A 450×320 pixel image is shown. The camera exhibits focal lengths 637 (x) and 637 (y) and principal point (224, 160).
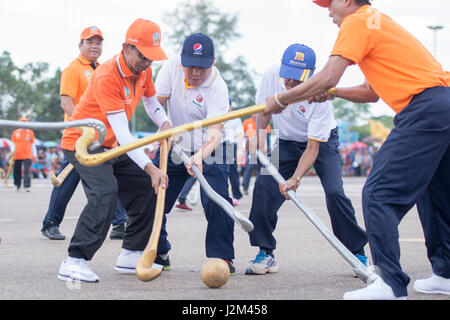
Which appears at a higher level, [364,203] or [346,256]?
[364,203]

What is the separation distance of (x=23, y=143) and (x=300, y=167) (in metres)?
12.6

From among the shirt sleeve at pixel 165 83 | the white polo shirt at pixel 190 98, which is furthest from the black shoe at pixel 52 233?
the shirt sleeve at pixel 165 83

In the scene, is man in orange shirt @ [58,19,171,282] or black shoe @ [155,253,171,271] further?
black shoe @ [155,253,171,271]

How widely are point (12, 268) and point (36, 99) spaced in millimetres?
52923

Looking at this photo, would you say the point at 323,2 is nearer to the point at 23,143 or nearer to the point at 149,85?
the point at 149,85

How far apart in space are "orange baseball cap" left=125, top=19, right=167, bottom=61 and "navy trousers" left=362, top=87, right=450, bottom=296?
1.72 metres

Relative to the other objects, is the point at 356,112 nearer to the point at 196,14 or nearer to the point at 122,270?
the point at 196,14

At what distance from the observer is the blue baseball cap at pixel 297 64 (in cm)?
482

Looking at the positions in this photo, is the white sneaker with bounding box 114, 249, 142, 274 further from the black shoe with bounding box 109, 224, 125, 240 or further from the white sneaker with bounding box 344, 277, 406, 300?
the black shoe with bounding box 109, 224, 125, 240

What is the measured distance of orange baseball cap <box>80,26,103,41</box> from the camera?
7254 millimetres

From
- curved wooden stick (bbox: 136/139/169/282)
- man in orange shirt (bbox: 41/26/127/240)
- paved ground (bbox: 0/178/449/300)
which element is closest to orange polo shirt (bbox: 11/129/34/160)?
paved ground (bbox: 0/178/449/300)

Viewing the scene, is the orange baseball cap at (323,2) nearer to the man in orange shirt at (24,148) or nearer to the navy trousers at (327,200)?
the navy trousers at (327,200)

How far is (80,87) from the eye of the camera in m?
7.21

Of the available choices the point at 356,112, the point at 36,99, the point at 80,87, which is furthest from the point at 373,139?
the point at 356,112
